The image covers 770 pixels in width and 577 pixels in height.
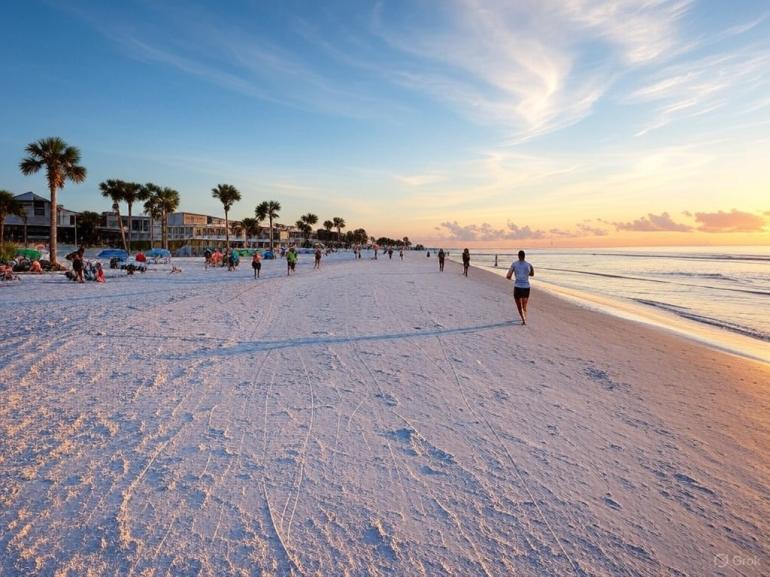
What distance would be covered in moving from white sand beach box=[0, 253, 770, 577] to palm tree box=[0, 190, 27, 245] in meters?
60.5

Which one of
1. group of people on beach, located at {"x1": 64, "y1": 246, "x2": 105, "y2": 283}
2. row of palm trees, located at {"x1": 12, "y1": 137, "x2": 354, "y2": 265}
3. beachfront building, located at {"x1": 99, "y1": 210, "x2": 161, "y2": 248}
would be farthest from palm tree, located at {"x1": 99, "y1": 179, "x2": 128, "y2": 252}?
group of people on beach, located at {"x1": 64, "y1": 246, "x2": 105, "y2": 283}

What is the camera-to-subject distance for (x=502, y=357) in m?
8.04

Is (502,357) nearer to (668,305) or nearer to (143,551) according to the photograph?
(143,551)

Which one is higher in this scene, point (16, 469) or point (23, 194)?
point (23, 194)

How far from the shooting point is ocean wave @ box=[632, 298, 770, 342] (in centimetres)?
1249

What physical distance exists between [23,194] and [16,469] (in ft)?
243

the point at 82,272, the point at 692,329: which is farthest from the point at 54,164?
the point at 692,329

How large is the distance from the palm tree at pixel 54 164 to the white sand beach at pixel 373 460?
85.8 ft

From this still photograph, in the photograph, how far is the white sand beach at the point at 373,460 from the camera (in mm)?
2814

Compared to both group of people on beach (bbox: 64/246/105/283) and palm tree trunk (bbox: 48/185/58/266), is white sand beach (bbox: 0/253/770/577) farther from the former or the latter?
palm tree trunk (bbox: 48/185/58/266)

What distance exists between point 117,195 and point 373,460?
63424 millimetres

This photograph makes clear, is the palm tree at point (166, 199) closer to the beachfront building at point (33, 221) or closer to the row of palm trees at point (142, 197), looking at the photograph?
the row of palm trees at point (142, 197)

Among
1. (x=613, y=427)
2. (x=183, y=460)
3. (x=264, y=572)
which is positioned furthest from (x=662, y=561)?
(x=183, y=460)

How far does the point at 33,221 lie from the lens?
6000cm
